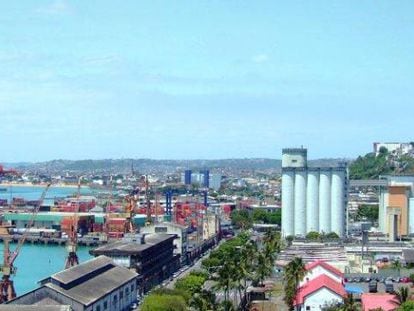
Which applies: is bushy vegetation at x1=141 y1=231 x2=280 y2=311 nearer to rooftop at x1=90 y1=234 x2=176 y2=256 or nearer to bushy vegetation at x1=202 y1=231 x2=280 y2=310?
bushy vegetation at x1=202 y1=231 x2=280 y2=310

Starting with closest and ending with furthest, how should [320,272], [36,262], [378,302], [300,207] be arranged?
[378,302] → [320,272] → [36,262] → [300,207]

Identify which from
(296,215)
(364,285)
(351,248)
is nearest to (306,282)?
(364,285)

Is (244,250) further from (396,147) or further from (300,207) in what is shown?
(396,147)

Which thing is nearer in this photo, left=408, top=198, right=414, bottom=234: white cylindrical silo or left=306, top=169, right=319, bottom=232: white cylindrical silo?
left=408, top=198, right=414, bottom=234: white cylindrical silo

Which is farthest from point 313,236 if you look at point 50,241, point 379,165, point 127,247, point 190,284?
point 379,165

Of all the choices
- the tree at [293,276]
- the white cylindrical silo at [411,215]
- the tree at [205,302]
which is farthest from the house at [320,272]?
the white cylindrical silo at [411,215]

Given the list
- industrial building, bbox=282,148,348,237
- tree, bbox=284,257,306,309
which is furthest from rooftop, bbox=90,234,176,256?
industrial building, bbox=282,148,348,237

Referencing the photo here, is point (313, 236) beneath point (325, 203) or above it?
beneath
